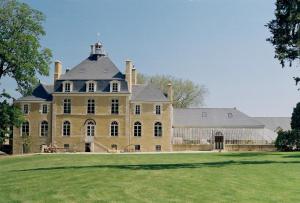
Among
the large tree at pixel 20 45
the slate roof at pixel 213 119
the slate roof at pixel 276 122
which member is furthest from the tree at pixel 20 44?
the slate roof at pixel 276 122

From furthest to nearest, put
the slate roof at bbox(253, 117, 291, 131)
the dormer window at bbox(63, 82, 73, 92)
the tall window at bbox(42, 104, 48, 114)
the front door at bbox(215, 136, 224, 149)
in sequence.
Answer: the slate roof at bbox(253, 117, 291, 131), the front door at bbox(215, 136, 224, 149), the tall window at bbox(42, 104, 48, 114), the dormer window at bbox(63, 82, 73, 92)

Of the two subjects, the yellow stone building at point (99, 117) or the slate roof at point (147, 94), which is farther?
the slate roof at point (147, 94)

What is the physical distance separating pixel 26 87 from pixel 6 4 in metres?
7.56

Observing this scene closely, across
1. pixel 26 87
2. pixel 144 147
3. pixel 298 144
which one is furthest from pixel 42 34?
pixel 298 144

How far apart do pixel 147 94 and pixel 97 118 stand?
6590mm

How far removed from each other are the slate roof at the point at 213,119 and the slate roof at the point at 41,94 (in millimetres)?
16947

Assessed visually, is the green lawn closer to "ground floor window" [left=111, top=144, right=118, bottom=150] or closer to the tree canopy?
the tree canopy

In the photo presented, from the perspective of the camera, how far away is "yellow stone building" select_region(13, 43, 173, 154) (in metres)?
54.6

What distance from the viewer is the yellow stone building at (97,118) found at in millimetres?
54562

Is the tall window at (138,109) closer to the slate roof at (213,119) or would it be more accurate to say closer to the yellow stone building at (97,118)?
the yellow stone building at (97,118)

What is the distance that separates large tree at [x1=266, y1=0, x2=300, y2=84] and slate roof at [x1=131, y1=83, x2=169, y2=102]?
29263mm

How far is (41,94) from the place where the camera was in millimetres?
56469

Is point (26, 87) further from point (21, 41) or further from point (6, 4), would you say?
point (6, 4)

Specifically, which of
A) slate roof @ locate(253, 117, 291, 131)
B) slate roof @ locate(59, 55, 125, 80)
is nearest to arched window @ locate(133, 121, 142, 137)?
slate roof @ locate(59, 55, 125, 80)
